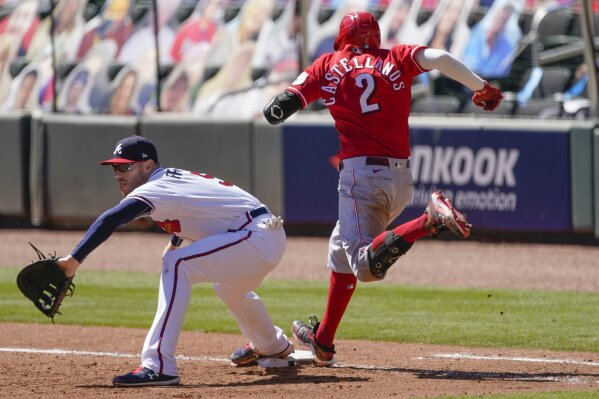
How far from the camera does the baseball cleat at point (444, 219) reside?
6004 mm

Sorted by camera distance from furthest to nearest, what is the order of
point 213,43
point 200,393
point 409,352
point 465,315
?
point 213,43 → point 465,315 → point 409,352 → point 200,393

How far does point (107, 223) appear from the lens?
5961 millimetres

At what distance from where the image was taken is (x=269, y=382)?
641 centimetres

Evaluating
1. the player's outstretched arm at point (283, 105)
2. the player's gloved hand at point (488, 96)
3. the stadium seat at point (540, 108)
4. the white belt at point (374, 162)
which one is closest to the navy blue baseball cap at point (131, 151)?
the player's outstretched arm at point (283, 105)

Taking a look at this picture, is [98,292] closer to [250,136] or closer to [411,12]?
[250,136]

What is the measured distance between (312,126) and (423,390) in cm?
857

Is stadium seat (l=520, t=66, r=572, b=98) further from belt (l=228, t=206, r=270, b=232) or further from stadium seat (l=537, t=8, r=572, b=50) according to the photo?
belt (l=228, t=206, r=270, b=232)

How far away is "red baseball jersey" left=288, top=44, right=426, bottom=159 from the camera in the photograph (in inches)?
261

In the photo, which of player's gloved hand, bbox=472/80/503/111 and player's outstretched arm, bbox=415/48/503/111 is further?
player's gloved hand, bbox=472/80/503/111

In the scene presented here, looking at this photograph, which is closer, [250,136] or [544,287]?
[544,287]

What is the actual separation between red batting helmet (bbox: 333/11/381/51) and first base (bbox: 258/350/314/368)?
5.90ft

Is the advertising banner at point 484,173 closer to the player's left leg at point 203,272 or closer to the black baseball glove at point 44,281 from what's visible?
the player's left leg at point 203,272

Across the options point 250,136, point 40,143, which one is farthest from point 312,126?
point 40,143

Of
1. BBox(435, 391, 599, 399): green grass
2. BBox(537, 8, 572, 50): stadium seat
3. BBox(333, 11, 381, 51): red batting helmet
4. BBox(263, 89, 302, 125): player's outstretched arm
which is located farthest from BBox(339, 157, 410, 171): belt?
BBox(537, 8, 572, 50): stadium seat
